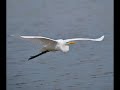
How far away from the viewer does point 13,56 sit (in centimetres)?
358

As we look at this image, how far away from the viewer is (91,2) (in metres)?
3.64

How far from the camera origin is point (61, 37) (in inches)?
143

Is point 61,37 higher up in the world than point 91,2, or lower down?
lower down
